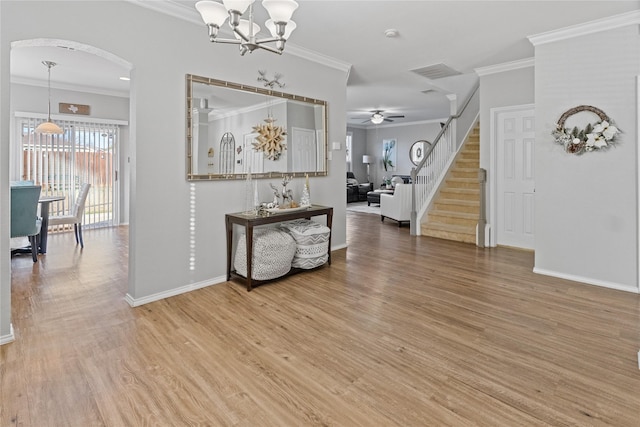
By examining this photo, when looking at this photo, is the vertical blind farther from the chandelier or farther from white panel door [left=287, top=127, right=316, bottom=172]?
the chandelier

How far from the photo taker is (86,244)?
5.62 metres

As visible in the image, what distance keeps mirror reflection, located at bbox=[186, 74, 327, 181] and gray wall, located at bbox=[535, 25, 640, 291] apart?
272cm

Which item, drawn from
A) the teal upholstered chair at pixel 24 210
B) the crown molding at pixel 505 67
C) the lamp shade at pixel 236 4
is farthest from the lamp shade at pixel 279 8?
the crown molding at pixel 505 67

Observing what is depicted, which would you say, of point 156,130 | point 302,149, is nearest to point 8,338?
point 156,130

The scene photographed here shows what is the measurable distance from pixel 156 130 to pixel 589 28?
4486mm

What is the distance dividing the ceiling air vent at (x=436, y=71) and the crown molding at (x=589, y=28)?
1435mm

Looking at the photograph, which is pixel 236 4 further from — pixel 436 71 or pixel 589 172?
pixel 436 71

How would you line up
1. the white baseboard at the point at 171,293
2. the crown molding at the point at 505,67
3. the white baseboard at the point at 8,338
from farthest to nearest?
the crown molding at the point at 505,67 → the white baseboard at the point at 171,293 → the white baseboard at the point at 8,338

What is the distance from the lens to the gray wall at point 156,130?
2502 mm

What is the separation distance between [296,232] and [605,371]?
113 inches

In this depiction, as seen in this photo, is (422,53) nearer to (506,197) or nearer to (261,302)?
(506,197)

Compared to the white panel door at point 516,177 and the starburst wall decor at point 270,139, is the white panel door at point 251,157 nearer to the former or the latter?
the starburst wall decor at point 270,139

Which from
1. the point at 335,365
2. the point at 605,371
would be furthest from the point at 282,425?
the point at 605,371

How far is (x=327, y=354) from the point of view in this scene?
7.70ft
